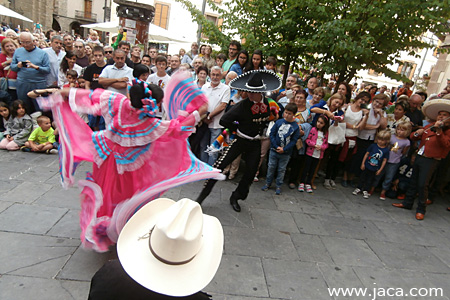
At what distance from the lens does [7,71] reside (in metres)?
6.71

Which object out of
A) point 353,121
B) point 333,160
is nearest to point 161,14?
point 353,121

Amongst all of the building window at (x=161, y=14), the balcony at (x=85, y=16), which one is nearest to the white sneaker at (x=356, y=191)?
the building window at (x=161, y=14)

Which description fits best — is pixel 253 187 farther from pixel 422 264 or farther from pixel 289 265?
pixel 422 264

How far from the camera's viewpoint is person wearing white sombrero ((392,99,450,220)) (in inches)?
179

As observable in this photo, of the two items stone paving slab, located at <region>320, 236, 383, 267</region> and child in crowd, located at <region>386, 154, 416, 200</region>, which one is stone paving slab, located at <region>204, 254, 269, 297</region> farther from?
child in crowd, located at <region>386, 154, 416, 200</region>

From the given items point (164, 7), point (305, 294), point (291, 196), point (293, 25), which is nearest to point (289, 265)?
point (305, 294)

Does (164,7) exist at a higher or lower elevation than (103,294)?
higher

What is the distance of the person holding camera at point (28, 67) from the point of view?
6.04 m

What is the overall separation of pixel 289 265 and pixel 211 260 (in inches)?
82.7

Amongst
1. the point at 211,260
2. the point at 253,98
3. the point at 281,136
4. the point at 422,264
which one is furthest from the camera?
the point at 281,136

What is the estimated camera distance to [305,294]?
111 inches

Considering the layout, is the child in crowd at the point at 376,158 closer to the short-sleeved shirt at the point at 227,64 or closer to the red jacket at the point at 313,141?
the red jacket at the point at 313,141

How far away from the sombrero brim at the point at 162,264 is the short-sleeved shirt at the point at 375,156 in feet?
15.8

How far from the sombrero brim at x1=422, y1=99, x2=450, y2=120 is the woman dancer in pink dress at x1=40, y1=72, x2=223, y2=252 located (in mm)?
3858
